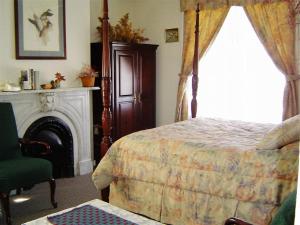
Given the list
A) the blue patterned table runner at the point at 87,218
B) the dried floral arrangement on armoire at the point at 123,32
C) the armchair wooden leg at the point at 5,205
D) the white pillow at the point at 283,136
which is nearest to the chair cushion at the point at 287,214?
the blue patterned table runner at the point at 87,218

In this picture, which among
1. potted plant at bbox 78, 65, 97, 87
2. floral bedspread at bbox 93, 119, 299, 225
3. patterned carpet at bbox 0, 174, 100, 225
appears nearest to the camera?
floral bedspread at bbox 93, 119, 299, 225

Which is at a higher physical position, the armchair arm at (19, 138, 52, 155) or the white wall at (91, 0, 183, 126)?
the white wall at (91, 0, 183, 126)

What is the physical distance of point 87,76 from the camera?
457 cm

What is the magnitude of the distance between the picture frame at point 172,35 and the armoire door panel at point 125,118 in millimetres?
1125

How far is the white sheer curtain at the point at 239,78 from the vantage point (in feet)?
15.2

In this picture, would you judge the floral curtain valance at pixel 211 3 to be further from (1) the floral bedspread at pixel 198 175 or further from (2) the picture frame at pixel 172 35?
(1) the floral bedspread at pixel 198 175

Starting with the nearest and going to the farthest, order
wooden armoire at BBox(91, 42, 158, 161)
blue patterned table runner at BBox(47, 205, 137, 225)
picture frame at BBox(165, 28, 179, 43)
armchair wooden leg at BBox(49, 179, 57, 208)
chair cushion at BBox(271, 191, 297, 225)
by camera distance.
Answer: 1. chair cushion at BBox(271, 191, 297, 225)
2. blue patterned table runner at BBox(47, 205, 137, 225)
3. armchair wooden leg at BBox(49, 179, 57, 208)
4. wooden armoire at BBox(91, 42, 158, 161)
5. picture frame at BBox(165, 28, 179, 43)

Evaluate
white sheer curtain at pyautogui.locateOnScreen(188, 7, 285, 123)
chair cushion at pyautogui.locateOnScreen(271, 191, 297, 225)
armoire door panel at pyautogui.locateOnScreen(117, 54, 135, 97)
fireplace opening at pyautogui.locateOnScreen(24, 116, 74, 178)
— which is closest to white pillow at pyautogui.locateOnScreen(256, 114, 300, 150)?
chair cushion at pyautogui.locateOnScreen(271, 191, 297, 225)

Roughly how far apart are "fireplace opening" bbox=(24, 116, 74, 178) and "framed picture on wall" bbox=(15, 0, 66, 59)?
2.56 ft

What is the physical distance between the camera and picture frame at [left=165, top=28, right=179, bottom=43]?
17.7ft

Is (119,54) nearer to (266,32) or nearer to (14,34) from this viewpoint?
(14,34)

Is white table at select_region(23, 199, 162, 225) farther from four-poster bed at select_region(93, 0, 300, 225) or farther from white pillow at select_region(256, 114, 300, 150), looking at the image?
white pillow at select_region(256, 114, 300, 150)

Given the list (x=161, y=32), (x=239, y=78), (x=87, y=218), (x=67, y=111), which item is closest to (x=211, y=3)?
(x=161, y=32)

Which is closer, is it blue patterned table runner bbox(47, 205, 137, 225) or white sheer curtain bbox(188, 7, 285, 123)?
blue patterned table runner bbox(47, 205, 137, 225)
